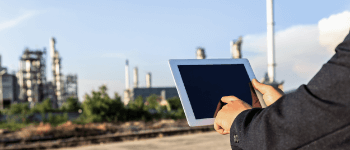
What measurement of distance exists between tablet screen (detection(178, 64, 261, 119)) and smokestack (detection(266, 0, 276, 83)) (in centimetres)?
2486

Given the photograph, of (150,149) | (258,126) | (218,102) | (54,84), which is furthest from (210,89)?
(54,84)

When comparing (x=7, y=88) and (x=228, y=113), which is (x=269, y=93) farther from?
(x=7, y=88)

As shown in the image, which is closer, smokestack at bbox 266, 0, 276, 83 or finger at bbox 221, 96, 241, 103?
finger at bbox 221, 96, 241, 103

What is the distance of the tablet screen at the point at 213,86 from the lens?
4.86 ft

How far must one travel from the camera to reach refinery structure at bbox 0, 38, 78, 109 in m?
38.9

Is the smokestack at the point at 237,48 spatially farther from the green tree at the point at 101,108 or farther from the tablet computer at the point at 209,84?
the tablet computer at the point at 209,84

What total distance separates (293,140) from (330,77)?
9.3 inches

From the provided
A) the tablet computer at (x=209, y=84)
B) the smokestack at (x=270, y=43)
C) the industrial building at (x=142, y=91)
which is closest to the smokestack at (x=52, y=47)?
the industrial building at (x=142, y=91)

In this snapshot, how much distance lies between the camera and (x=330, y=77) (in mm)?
896

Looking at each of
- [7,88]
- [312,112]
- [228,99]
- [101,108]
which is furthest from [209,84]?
[7,88]

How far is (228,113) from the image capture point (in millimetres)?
1297

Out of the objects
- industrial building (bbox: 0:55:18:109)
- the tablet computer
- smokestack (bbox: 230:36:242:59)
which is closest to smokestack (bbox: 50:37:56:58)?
industrial building (bbox: 0:55:18:109)

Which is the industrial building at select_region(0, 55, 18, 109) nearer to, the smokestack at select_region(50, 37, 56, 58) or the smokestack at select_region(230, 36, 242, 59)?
the smokestack at select_region(50, 37, 56, 58)

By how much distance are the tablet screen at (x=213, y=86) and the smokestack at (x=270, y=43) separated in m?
24.9
